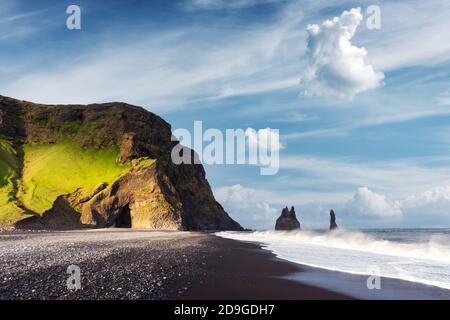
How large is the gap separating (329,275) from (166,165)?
314ft

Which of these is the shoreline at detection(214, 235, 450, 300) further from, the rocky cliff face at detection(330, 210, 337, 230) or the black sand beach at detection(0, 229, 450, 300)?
the rocky cliff face at detection(330, 210, 337, 230)

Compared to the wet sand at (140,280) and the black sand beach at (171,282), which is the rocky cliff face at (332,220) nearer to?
the black sand beach at (171,282)

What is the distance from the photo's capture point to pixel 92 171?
10169cm

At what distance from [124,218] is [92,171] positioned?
15237mm

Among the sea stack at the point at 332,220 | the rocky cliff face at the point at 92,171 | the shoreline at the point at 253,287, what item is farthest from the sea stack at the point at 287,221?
the shoreline at the point at 253,287

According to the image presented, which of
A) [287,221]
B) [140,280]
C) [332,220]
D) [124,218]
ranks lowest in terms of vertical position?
[287,221]

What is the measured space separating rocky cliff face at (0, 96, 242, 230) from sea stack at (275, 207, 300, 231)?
1899 inches

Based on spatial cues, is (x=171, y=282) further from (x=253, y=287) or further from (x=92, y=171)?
(x=92, y=171)

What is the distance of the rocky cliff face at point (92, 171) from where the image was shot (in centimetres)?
8431

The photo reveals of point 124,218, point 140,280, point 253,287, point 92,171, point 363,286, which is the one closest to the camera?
point 140,280

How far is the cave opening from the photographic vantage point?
9381cm

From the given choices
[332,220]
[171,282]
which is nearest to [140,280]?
[171,282]

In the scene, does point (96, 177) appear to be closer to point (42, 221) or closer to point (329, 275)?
point (42, 221)
